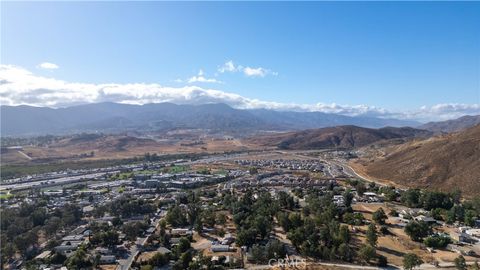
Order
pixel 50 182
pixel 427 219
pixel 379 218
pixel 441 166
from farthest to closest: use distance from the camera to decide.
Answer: pixel 50 182 < pixel 441 166 < pixel 427 219 < pixel 379 218

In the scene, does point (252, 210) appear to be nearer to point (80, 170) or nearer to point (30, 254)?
point (30, 254)

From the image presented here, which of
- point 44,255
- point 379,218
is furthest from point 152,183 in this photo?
point 379,218

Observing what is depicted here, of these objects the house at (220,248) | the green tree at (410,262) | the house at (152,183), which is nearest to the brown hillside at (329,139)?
the house at (152,183)

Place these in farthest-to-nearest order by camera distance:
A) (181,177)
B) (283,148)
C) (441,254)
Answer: (283,148)
(181,177)
(441,254)

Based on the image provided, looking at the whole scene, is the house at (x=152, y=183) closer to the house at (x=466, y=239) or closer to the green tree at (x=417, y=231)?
the green tree at (x=417, y=231)

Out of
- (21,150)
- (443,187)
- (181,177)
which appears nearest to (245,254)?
→ (443,187)

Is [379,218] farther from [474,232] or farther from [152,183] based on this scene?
[152,183]

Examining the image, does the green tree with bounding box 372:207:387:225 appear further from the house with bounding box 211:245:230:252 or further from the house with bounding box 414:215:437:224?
the house with bounding box 211:245:230:252

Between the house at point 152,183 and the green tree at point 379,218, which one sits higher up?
the green tree at point 379,218

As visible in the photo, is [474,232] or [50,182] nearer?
[474,232]
